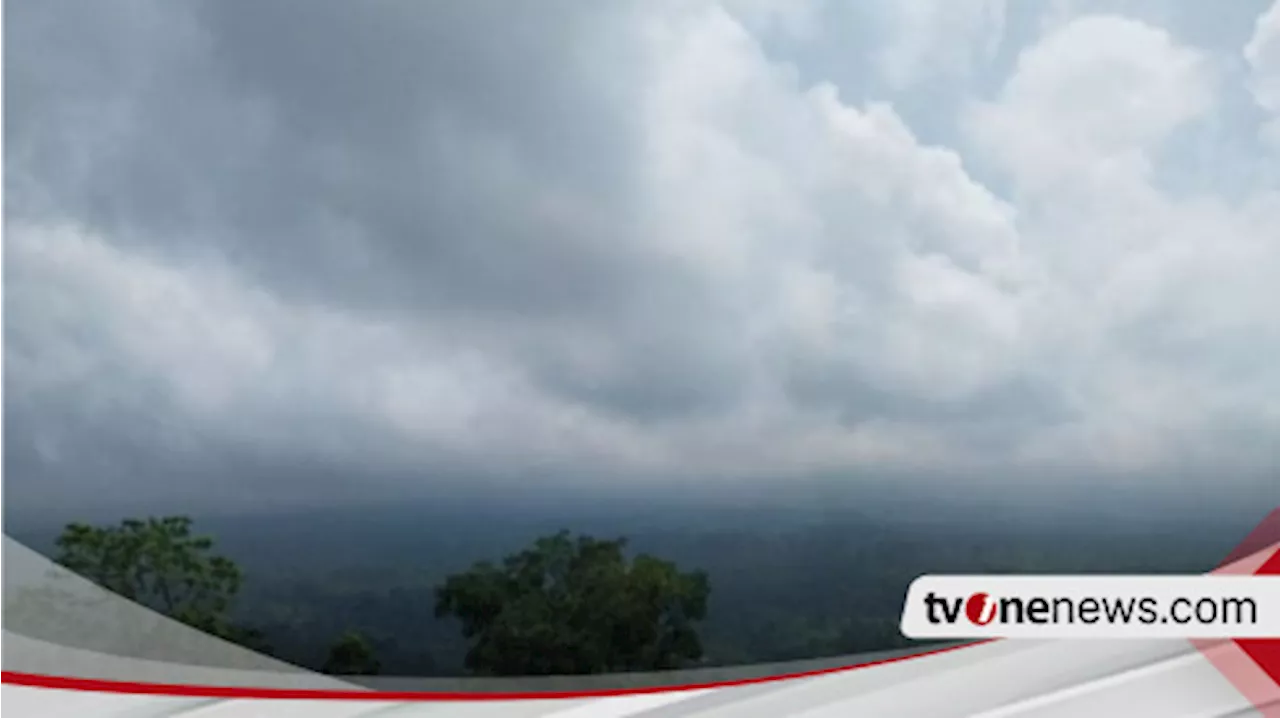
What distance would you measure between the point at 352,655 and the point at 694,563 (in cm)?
138

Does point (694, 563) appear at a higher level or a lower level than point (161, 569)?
higher

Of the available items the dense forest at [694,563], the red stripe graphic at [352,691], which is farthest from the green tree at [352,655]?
the red stripe graphic at [352,691]

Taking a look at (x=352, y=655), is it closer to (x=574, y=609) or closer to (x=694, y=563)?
(x=574, y=609)

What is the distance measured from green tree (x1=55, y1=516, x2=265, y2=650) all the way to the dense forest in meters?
0.05

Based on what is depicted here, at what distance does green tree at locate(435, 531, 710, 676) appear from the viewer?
3.65 meters

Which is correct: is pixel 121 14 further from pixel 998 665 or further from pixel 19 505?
pixel 998 665

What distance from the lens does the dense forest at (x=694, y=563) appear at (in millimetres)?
3516

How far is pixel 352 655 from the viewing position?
366 cm

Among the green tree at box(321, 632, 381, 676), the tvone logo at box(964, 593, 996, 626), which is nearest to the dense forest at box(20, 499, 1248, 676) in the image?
the green tree at box(321, 632, 381, 676)

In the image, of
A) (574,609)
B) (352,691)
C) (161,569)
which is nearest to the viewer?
(352,691)

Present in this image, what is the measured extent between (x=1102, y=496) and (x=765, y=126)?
195cm

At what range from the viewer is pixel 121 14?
3736 mm

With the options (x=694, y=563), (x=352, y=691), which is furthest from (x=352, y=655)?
(x=352, y=691)

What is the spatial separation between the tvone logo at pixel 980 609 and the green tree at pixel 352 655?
2.70 metres
